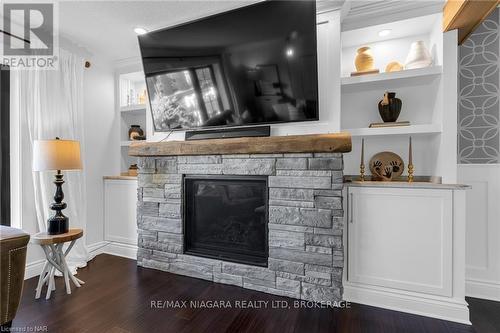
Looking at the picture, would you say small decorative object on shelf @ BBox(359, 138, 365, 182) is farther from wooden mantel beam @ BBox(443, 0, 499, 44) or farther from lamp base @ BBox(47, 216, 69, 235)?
lamp base @ BBox(47, 216, 69, 235)

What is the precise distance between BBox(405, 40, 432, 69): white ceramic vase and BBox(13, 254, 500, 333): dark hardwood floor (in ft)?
6.44

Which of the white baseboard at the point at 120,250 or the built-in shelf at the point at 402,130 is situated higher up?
the built-in shelf at the point at 402,130

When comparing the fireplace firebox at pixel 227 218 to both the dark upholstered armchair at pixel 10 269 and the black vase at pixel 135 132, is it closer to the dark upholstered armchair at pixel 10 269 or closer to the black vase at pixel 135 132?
the black vase at pixel 135 132

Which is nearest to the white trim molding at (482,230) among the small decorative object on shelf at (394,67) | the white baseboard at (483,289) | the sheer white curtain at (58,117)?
the white baseboard at (483,289)

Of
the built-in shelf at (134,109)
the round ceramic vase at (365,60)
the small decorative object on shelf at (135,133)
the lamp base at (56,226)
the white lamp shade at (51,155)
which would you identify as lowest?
the lamp base at (56,226)

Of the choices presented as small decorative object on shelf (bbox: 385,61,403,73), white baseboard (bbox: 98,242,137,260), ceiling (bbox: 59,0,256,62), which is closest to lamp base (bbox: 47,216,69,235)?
white baseboard (bbox: 98,242,137,260)

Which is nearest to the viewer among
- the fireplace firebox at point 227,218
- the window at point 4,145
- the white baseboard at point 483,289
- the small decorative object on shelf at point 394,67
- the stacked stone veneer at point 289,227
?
the stacked stone veneer at point 289,227

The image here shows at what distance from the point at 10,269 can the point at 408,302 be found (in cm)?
268

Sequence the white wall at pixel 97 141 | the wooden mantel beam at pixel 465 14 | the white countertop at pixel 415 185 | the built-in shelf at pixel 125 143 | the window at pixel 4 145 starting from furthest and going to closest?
the built-in shelf at pixel 125 143
the white wall at pixel 97 141
the window at pixel 4 145
the white countertop at pixel 415 185
the wooden mantel beam at pixel 465 14

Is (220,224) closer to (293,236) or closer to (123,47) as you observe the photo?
(293,236)

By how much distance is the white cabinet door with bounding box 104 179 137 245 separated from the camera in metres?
3.02

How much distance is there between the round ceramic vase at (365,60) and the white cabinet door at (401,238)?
1.09 meters

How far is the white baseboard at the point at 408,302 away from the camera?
1820 millimetres

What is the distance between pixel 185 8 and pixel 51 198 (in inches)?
88.9
